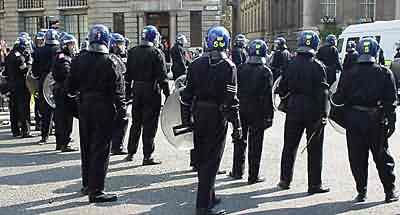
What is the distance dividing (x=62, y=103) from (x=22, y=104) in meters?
2.24

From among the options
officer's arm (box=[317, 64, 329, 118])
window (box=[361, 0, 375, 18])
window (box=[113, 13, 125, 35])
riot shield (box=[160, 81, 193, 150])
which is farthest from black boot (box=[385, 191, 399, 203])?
window (box=[361, 0, 375, 18])

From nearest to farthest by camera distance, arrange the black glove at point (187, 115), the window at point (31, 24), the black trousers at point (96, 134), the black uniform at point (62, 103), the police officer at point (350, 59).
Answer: the black glove at point (187, 115)
the black trousers at point (96, 134)
the police officer at point (350, 59)
the black uniform at point (62, 103)
the window at point (31, 24)

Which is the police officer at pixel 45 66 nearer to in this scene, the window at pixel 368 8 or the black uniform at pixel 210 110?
the black uniform at pixel 210 110

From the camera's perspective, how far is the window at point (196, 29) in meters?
41.6

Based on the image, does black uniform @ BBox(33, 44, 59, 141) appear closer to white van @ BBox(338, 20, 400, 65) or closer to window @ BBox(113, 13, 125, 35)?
white van @ BBox(338, 20, 400, 65)

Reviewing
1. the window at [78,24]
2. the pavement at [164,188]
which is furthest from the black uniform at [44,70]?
the window at [78,24]

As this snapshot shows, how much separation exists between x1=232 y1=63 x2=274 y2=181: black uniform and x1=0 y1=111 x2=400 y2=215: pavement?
0.49 m

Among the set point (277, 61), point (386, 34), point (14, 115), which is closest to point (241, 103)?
point (14, 115)

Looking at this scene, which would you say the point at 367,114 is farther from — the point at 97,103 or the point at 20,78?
the point at 20,78

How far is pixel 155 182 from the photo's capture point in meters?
9.09

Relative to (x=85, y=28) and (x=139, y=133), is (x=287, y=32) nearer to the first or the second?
(x=85, y=28)

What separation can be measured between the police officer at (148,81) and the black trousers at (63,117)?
1609 millimetres

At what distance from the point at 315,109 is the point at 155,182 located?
8.19ft

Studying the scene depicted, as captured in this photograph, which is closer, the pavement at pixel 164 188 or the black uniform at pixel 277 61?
the pavement at pixel 164 188
